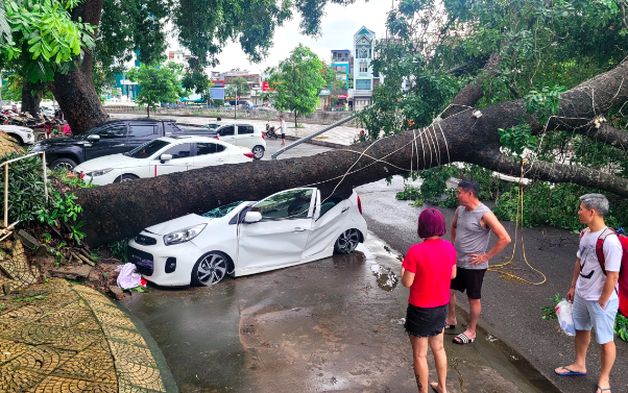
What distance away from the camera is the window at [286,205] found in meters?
7.73

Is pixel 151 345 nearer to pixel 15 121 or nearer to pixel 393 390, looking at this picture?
pixel 393 390

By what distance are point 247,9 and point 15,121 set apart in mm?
18107

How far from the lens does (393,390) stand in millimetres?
4594

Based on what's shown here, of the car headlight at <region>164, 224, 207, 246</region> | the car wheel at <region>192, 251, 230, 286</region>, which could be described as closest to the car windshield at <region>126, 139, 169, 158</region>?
the car headlight at <region>164, 224, 207, 246</region>

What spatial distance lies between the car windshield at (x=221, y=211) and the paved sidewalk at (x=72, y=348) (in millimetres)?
2187

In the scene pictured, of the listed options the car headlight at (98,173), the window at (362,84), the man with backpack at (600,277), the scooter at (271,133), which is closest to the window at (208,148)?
the car headlight at (98,173)

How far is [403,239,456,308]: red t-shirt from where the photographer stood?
4047 mm

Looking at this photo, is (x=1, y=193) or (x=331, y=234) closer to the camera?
(x=1, y=193)

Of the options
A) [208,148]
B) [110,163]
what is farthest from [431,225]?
[208,148]

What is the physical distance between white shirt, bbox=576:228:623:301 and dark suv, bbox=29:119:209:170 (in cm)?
1261

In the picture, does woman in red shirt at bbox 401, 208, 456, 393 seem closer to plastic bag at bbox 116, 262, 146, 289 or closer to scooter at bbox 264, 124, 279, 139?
plastic bag at bbox 116, 262, 146, 289

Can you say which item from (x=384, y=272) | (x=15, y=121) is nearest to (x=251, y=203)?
(x=384, y=272)

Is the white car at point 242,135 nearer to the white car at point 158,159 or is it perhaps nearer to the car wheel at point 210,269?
the white car at point 158,159

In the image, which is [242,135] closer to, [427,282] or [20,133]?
[20,133]
